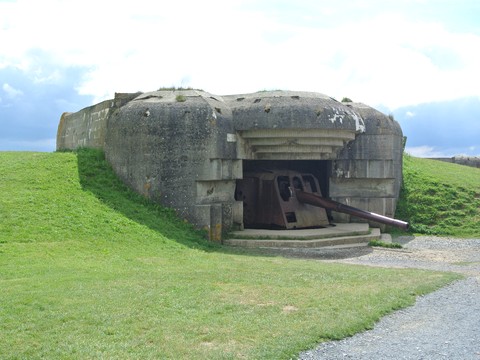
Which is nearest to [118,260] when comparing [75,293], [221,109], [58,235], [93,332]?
[58,235]

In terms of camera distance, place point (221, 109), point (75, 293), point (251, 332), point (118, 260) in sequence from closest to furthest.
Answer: point (251, 332) → point (75, 293) → point (118, 260) → point (221, 109)

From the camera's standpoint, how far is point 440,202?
55.7ft

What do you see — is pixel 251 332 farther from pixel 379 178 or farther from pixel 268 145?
pixel 379 178

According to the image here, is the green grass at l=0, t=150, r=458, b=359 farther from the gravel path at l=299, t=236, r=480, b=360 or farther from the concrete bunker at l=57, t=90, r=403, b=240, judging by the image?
the concrete bunker at l=57, t=90, r=403, b=240

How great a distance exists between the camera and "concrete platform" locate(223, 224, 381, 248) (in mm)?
12562

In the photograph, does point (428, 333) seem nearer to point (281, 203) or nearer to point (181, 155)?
point (181, 155)

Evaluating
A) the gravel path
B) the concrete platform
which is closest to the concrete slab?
the concrete platform

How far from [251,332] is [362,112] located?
11002 millimetres

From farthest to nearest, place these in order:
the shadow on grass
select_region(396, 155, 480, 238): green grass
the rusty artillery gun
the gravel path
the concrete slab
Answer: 1. select_region(396, 155, 480, 238): green grass
2. the rusty artillery gun
3. the concrete slab
4. the shadow on grass
5. the gravel path

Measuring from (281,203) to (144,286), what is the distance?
24.7 ft

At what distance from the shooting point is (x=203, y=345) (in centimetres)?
513

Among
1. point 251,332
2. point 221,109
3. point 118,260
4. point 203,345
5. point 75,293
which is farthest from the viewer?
point 221,109

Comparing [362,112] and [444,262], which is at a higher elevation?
[362,112]

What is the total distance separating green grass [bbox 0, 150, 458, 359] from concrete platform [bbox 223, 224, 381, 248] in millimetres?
1045
